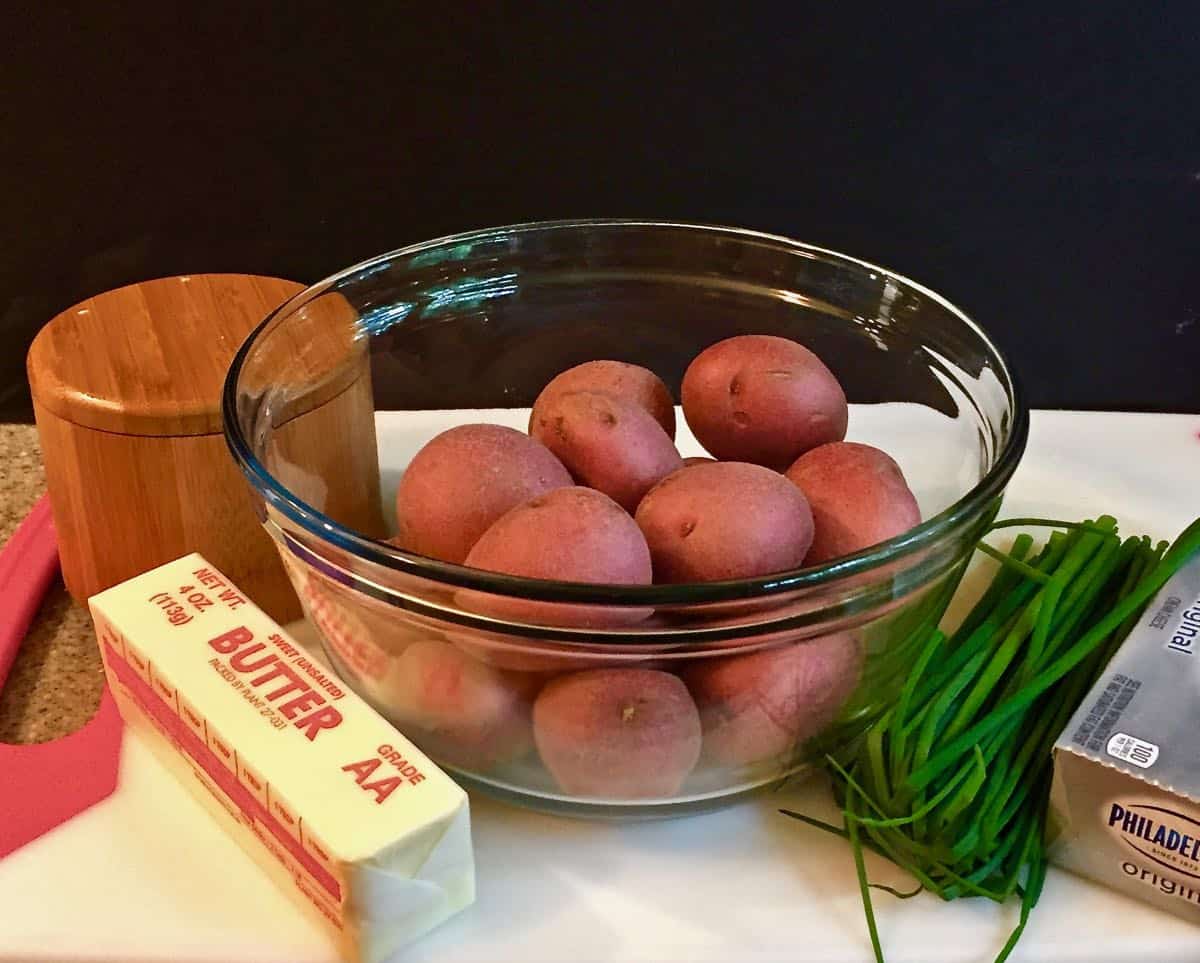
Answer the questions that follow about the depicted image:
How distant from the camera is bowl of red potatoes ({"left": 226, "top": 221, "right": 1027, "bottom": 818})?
1.59 ft

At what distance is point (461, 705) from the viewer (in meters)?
0.51

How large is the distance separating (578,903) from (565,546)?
6.2 inches

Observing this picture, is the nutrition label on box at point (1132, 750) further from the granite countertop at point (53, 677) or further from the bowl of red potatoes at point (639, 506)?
the granite countertop at point (53, 677)

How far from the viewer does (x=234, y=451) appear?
539 millimetres

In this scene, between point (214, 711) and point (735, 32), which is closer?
point (214, 711)

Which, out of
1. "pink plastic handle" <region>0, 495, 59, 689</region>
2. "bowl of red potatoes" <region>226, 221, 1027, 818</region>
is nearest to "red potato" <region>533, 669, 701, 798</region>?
"bowl of red potatoes" <region>226, 221, 1027, 818</region>

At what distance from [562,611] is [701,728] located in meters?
0.09

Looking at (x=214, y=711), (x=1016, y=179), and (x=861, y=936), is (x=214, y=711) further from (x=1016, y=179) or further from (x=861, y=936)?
(x=1016, y=179)

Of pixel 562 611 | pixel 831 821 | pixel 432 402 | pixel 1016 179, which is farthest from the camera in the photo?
pixel 1016 179

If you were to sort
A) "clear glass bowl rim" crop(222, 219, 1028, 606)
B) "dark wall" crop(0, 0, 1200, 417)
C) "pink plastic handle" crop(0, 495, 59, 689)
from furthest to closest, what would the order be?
"dark wall" crop(0, 0, 1200, 417) → "pink plastic handle" crop(0, 495, 59, 689) → "clear glass bowl rim" crop(222, 219, 1028, 606)

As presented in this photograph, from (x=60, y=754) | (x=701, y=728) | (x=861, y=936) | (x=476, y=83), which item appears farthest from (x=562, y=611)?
(x=476, y=83)

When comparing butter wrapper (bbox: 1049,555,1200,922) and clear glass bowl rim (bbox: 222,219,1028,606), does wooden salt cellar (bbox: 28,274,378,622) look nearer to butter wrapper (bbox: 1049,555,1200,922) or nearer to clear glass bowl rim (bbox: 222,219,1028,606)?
clear glass bowl rim (bbox: 222,219,1028,606)

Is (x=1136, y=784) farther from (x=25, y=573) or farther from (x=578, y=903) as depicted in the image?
(x=25, y=573)

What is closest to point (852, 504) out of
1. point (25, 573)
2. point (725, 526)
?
point (725, 526)
